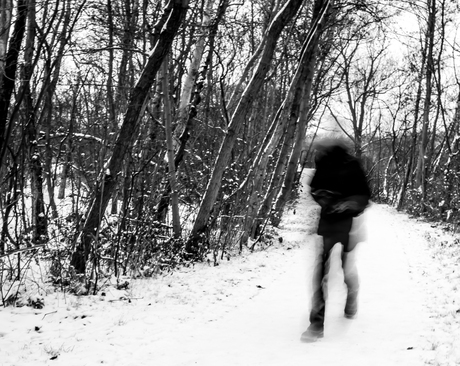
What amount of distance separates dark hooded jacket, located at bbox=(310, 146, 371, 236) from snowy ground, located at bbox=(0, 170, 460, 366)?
92 cm

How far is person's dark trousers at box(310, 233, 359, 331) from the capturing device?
3.25 metres

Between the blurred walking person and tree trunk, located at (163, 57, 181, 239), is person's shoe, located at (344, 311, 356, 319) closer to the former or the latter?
the blurred walking person

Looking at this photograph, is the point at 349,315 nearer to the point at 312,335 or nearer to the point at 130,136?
the point at 312,335

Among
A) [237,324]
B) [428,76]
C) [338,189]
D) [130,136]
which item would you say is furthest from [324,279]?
[428,76]

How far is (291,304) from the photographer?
4395mm

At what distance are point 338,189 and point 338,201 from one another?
0.12m

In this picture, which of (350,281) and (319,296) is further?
(350,281)

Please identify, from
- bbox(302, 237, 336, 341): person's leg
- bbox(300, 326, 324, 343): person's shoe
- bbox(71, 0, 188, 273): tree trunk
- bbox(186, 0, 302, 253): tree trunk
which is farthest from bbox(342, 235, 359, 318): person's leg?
bbox(186, 0, 302, 253): tree trunk

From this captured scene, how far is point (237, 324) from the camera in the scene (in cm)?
373

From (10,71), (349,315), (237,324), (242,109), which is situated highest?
(10,71)

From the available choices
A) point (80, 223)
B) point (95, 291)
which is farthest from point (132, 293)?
point (80, 223)

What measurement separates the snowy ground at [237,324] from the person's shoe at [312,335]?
0.18 ft

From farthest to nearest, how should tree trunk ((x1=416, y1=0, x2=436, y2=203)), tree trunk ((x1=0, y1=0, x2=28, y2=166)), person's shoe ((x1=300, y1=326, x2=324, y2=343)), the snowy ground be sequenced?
tree trunk ((x1=416, y1=0, x2=436, y2=203)), tree trunk ((x1=0, y1=0, x2=28, y2=166)), person's shoe ((x1=300, y1=326, x2=324, y2=343)), the snowy ground

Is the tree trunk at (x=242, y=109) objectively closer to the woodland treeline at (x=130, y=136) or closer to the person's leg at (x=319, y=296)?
the woodland treeline at (x=130, y=136)
